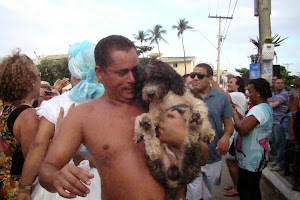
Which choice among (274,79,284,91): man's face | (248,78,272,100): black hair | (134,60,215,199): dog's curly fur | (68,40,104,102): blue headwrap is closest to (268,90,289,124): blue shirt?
(274,79,284,91): man's face

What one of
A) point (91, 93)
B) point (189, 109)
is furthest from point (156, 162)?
point (91, 93)

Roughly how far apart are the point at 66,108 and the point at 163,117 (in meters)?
1.22

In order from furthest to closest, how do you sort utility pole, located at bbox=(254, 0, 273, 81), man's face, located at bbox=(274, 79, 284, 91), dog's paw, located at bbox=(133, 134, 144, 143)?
1. utility pole, located at bbox=(254, 0, 273, 81)
2. man's face, located at bbox=(274, 79, 284, 91)
3. dog's paw, located at bbox=(133, 134, 144, 143)

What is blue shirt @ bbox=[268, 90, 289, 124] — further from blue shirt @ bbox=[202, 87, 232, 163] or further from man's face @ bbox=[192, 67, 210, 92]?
man's face @ bbox=[192, 67, 210, 92]

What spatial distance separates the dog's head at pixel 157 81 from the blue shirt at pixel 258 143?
2572mm

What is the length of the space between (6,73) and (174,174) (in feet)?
7.08

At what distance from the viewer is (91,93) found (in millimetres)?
2824

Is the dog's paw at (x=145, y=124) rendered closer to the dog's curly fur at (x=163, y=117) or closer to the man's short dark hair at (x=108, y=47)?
the dog's curly fur at (x=163, y=117)

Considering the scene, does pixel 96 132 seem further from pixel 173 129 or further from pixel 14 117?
pixel 14 117

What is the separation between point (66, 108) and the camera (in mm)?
2762

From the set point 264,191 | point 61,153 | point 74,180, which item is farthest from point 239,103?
point 74,180

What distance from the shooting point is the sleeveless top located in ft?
9.49

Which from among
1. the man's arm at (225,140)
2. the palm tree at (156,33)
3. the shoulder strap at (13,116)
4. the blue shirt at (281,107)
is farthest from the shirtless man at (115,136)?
the palm tree at (156,33)

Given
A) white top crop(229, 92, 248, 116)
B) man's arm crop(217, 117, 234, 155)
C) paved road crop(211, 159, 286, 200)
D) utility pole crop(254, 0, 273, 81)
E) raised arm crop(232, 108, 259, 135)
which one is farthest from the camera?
utility pole crop(254, 0, 273, 81)
